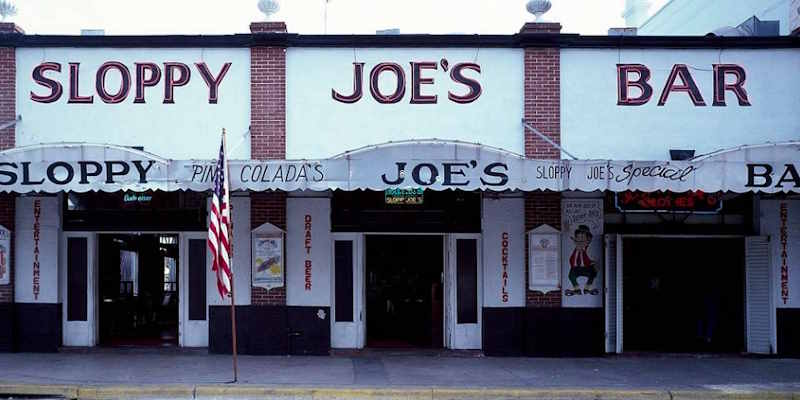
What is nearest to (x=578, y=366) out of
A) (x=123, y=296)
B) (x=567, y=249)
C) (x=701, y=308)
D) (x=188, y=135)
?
(x=567, y=249)

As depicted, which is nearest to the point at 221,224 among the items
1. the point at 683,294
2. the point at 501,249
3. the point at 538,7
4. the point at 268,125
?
the point at 268,125

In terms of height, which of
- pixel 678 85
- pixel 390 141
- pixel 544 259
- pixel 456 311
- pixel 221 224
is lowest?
pixel 456 311

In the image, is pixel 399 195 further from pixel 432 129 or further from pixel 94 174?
pixel 94 174

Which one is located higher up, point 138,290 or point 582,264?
point 582,264

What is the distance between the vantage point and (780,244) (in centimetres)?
1463

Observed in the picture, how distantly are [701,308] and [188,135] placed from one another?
10.4 m

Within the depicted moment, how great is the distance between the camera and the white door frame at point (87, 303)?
14.8 m

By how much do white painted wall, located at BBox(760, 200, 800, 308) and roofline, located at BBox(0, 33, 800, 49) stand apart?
2985mm

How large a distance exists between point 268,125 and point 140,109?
2.36 meters

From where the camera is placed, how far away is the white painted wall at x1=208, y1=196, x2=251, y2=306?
47.5ft

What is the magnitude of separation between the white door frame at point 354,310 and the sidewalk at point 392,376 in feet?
1.52

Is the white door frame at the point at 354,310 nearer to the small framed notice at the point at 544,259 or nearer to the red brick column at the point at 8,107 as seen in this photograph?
the small framed notice at the point at 544,259

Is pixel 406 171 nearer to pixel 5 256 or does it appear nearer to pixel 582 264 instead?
pixel 582 264

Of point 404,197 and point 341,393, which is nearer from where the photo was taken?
point 341,393
